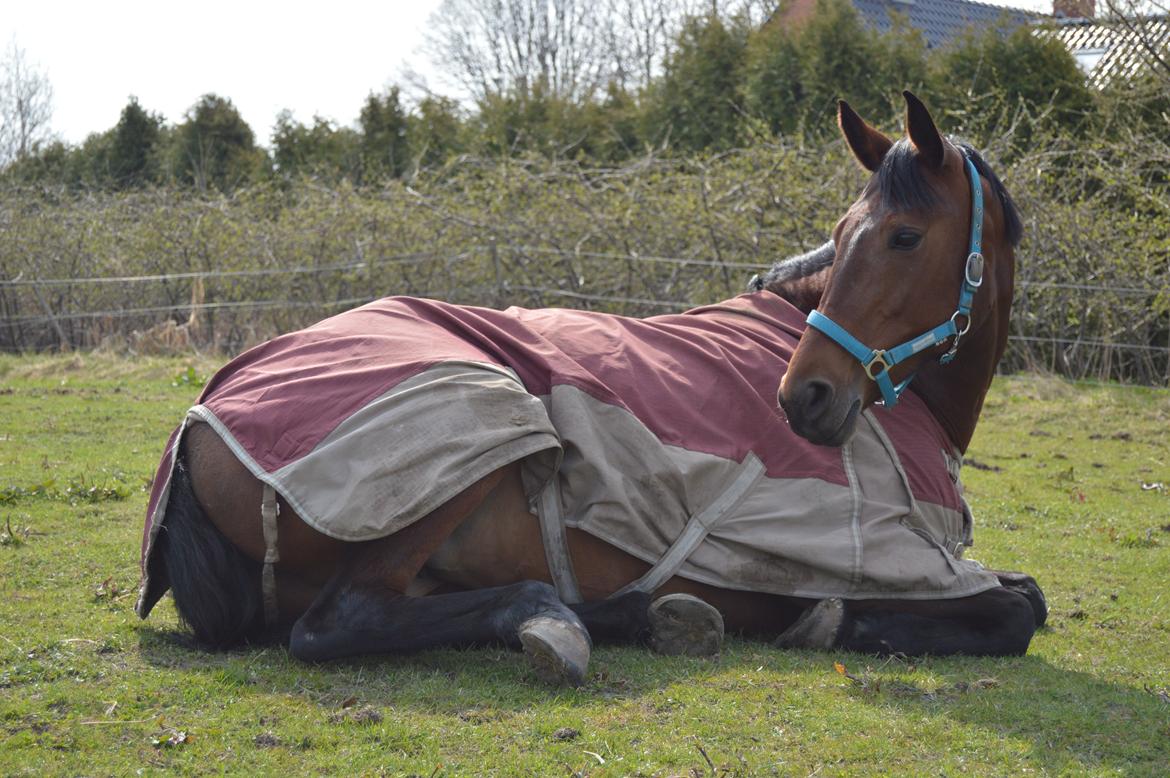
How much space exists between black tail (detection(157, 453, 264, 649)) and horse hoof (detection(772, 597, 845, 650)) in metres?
1.76

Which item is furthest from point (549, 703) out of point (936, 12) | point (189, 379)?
A: point (936, 12)

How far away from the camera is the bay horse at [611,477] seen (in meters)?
3.33

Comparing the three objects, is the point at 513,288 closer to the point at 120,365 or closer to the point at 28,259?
the point at 120,365

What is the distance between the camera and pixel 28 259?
47.3 ft

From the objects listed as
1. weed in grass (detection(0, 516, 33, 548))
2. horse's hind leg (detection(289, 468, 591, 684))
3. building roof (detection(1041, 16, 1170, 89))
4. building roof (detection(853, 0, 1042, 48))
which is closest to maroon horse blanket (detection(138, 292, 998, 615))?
horse's hind leg (detection(289, 468, 591, 684))

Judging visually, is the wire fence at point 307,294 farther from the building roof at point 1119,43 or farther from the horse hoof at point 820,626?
the horse hoof at point 820,626

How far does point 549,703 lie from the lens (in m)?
3.03

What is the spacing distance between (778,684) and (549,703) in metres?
0.71

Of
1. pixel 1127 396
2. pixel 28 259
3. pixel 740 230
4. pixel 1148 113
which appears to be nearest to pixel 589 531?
pixel 1127 396

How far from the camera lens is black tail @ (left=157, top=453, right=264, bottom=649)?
Answer: 3434mm

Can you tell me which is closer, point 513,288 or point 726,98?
point 513,288

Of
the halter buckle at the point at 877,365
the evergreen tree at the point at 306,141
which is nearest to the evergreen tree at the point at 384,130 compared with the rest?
the evergreen tree at the point at 306,141

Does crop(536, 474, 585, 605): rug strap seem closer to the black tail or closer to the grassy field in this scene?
the grassy field

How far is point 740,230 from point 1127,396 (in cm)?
435
